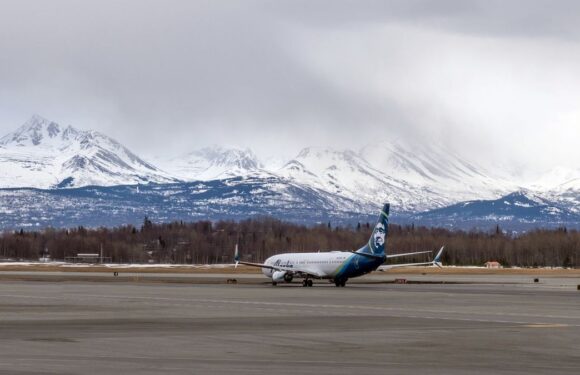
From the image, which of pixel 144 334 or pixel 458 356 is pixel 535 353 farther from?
pixel 144 334

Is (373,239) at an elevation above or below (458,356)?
above

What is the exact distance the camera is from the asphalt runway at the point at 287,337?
34.3m

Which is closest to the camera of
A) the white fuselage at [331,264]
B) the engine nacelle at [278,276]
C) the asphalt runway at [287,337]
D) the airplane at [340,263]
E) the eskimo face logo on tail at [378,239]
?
the asphalt runway at [287,337]

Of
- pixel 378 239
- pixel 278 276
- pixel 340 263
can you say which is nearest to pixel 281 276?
pixel 278 276

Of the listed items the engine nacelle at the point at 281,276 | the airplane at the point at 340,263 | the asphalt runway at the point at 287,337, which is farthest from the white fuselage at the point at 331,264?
the asphalt runway at the point at 287,337

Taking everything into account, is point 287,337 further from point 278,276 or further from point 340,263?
point 278,276

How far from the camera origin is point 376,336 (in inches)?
1775

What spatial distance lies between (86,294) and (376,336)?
144 feet

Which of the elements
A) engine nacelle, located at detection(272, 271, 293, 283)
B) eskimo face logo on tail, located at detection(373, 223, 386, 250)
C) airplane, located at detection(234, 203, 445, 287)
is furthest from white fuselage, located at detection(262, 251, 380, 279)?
eskimo face logo on tail, located at detection(373, 223, 386, 250)

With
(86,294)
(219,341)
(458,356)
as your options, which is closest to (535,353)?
(458,356)

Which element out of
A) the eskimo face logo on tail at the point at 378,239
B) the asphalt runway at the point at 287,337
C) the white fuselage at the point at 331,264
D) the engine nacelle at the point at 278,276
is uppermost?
the eskimo face logo on tail at the point at 378,239

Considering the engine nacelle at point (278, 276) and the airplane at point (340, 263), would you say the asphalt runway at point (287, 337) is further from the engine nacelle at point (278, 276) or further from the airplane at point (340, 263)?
the engine nacelle at point (278, 276)

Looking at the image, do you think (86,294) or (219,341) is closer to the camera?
(219,341)

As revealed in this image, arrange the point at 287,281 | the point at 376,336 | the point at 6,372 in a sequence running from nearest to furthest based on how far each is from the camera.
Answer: the point at 6,372 < the point at 376,336 < the point at 287,281
